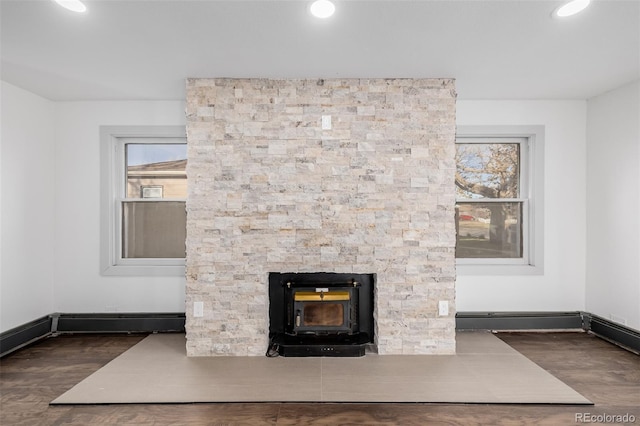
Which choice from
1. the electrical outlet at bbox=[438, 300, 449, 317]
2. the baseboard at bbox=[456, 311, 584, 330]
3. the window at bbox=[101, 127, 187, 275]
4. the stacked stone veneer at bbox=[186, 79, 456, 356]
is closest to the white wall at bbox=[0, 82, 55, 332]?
the window at bbox=[101, 127, 187, 275]

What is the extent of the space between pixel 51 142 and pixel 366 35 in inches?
142

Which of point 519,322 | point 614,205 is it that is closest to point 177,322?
point 519,322

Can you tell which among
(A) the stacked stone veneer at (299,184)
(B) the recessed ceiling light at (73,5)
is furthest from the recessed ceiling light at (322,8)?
(B) the recessed ceiling light at (73,5)

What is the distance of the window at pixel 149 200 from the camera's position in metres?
4.47

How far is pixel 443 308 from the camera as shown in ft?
11.6

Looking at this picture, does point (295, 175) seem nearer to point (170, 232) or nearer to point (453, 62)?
point (453, 62)

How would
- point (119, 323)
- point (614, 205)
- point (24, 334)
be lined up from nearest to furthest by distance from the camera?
point (24, 334) → point (614, 205) → point (119, 323)

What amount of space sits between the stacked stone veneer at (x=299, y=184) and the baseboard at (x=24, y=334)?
1698 millimetres

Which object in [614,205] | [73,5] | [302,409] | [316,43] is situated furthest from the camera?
[614,205]

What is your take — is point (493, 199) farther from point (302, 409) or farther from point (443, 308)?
point (302, 409)

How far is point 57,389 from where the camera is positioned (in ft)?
9.48

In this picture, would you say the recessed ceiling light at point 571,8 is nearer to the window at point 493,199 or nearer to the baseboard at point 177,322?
the window at point 493,199

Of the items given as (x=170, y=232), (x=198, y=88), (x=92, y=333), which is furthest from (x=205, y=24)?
(x=92, y=333)

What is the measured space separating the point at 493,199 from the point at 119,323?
14.0 feet
